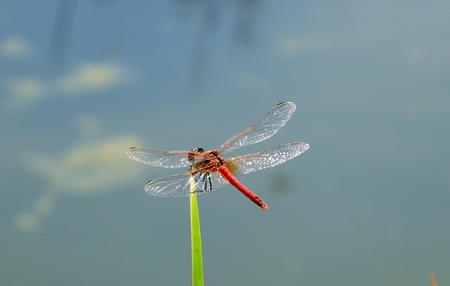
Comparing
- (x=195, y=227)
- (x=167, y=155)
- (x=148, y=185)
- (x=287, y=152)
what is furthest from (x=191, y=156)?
(x=195, y=227)

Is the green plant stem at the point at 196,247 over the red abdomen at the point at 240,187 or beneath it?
beneath

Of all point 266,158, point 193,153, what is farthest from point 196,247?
point 266,158

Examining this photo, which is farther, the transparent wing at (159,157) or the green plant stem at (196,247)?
the transparent wing at (159,157)

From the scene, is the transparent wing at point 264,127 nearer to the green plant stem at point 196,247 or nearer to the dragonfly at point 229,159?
the dragonfly at point 229,159

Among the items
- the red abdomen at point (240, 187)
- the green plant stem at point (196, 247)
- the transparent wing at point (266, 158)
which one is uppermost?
the transparent wing at point (266, 158)

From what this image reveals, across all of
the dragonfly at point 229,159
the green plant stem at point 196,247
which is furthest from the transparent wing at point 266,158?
the green plant stem at point 196,247

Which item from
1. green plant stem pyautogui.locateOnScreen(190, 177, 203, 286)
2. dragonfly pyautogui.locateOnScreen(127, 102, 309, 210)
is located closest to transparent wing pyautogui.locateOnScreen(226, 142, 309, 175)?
dragonfly pyautogui.locateOnScreen(127, 102, 309, 210)

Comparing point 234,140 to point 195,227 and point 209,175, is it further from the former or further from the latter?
point 195,227
